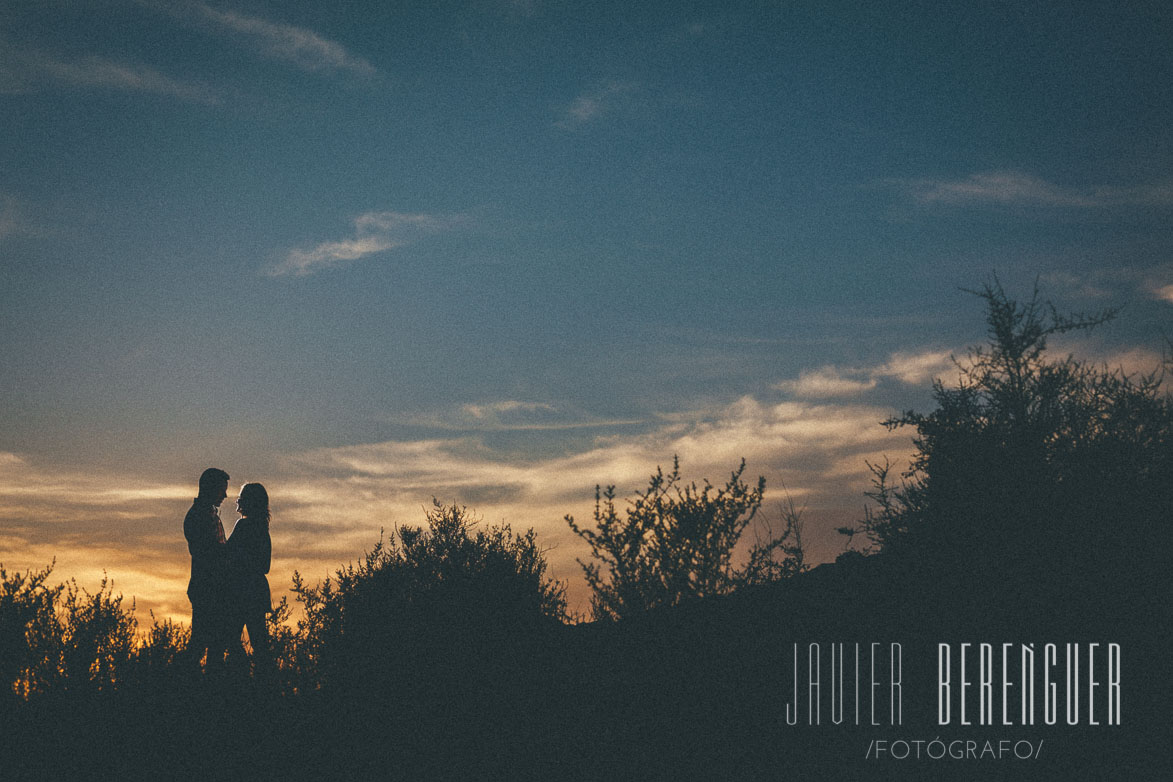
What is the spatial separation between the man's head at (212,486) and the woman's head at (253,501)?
14.1 inches

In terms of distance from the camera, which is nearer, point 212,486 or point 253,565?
point 212,486

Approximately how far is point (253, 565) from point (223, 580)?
0.35m

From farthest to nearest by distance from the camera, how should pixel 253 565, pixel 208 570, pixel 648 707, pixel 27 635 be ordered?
pixel 27 635
pixel 648 707
pixel 253 565
pixel 208 570

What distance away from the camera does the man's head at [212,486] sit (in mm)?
7551

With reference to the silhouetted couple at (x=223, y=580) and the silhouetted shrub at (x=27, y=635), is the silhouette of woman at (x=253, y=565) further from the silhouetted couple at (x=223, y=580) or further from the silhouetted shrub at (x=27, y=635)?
the silhouetted shrub at (x=27, y=635)

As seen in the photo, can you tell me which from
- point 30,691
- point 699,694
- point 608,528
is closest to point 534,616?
point 608,528

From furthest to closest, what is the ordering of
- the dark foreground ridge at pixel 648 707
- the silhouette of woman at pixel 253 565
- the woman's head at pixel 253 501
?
the woman's head at pixel 253 501
the silhouette of woman at pixel 253 565
the dark foreground ridge at pixel 648 707

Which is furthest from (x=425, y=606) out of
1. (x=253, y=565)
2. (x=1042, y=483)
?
(x=1042, y=483)

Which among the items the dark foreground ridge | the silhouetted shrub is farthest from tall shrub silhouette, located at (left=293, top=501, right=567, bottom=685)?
the silhouetted shrub

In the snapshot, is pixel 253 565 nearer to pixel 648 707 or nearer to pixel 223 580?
pixel 223 580

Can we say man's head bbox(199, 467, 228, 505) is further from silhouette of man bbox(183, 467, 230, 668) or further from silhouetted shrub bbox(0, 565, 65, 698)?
silhouetted shrub bbox(0, 565, 65, 698)

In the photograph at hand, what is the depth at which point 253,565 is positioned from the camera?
7781 mm

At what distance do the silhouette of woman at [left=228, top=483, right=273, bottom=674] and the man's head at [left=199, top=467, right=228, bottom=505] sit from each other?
0.39 m

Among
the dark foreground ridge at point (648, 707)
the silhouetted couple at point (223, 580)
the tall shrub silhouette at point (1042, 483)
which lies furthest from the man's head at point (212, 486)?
the tall shrub silhouette at point (1042, 483)
